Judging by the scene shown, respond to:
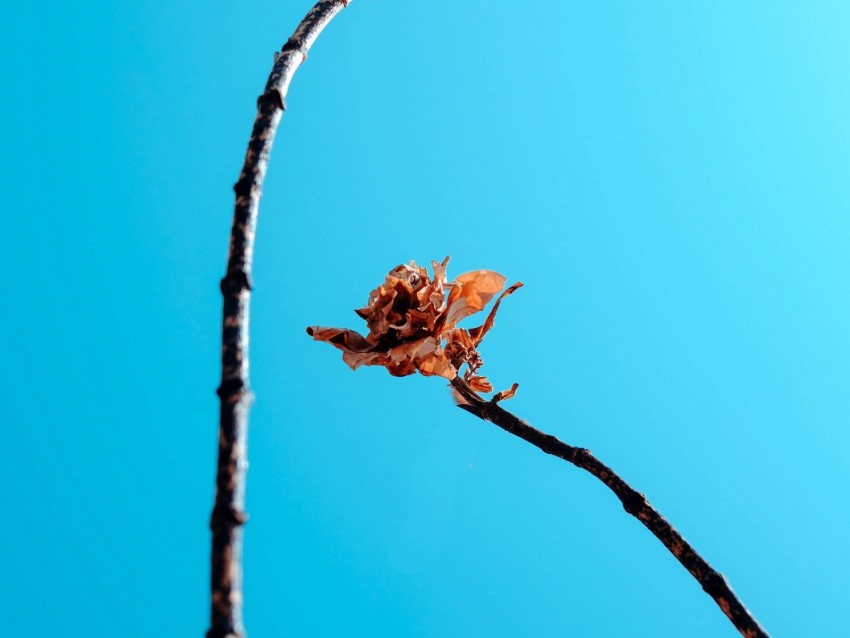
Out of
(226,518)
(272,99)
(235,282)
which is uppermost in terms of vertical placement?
(272,99)

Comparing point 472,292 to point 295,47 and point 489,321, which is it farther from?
point 295,47

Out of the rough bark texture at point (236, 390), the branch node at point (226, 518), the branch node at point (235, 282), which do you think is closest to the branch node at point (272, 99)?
the rough bark texture at point (236, 390)

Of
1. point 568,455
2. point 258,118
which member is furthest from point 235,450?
point 568,455

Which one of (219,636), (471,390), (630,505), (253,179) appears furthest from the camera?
(471,390)

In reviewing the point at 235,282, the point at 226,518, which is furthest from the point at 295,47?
the point at 226,518

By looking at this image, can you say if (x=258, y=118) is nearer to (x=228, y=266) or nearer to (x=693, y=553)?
(x=228, y=266)

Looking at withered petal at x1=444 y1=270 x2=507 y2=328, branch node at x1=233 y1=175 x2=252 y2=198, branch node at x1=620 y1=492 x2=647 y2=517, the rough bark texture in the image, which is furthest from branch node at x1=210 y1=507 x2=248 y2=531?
withered petal at x1=444 y1=270 x2=507 y2=328

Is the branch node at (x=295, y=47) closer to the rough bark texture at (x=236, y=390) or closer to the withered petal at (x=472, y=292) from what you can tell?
the rough bark texture at (x=236, y=390)
